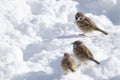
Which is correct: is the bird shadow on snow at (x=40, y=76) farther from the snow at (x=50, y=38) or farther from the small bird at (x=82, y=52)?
the small bird at (x=82, y=52)

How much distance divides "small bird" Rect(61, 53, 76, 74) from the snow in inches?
3.4

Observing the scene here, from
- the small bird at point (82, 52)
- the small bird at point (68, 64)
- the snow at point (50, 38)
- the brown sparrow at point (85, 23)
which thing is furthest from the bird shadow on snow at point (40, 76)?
the brown sparrow at point (85, 23)

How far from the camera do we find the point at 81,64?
24.0 feet

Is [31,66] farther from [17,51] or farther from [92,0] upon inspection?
[92,0]

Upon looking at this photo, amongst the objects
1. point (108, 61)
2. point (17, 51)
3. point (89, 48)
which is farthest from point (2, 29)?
point (108, 61)

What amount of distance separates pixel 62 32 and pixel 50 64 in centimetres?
131

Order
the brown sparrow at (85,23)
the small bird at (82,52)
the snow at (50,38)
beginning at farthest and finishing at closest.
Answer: the brown sparrow at (85,23) < the small bird at (82,52) < the snow at (50,38)

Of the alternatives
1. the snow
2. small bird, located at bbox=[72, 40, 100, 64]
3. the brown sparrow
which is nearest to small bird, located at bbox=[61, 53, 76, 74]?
the snow

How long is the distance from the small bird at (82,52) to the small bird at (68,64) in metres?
0.23

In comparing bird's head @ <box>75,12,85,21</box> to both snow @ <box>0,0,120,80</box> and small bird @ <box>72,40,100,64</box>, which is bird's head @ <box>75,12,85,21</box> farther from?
small bird @ <box>72,40,100,64</box>

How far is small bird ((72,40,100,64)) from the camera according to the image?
23.9 ft

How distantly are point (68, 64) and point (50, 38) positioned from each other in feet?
4.77

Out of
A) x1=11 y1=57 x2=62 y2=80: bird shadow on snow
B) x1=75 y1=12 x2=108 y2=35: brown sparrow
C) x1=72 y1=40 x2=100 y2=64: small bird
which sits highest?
x1=75 y1=12 x2=108 y2=35: brown sparrow

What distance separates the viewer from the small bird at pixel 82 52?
7297mm
